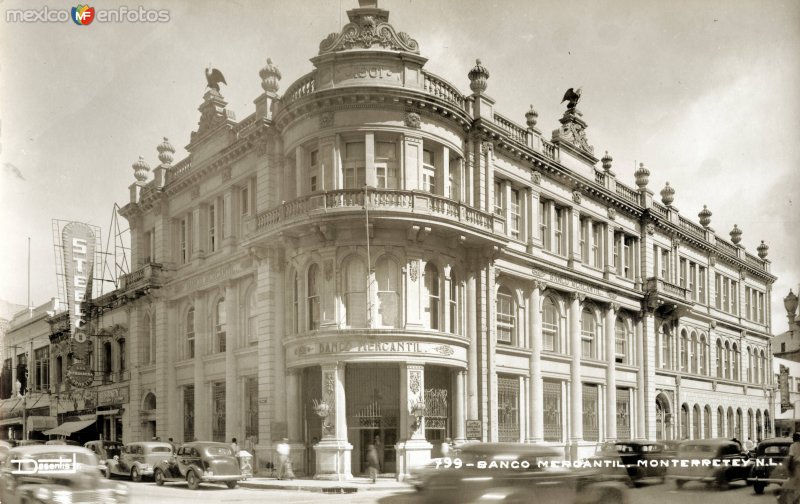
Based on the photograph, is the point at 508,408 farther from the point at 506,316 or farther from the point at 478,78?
the point at 478,78

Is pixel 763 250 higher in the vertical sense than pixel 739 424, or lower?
higher

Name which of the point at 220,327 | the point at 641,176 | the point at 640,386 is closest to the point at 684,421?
the point at 640,386

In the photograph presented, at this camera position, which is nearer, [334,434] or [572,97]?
[334,434]

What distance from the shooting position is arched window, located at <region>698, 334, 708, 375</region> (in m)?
46.2

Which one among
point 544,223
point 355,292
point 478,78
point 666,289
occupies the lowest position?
point 355,292

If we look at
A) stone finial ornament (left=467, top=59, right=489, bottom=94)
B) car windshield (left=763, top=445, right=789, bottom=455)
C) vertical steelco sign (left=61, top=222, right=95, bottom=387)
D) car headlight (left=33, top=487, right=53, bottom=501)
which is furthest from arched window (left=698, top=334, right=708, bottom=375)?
car headlight (left=33, top=487, right=53, bottom=501)

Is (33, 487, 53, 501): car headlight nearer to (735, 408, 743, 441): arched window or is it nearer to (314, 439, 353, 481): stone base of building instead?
(314, 439, 353, 481): stone base of building

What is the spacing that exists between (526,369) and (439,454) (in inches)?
263

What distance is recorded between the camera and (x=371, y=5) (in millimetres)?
26766

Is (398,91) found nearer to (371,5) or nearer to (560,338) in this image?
(371,5)

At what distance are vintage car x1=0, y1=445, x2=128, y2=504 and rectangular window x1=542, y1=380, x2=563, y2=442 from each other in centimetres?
2110

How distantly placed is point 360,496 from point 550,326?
609 inches

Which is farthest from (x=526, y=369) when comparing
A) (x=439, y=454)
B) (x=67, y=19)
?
(x=67, y=19)

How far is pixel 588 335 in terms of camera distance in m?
37.4
